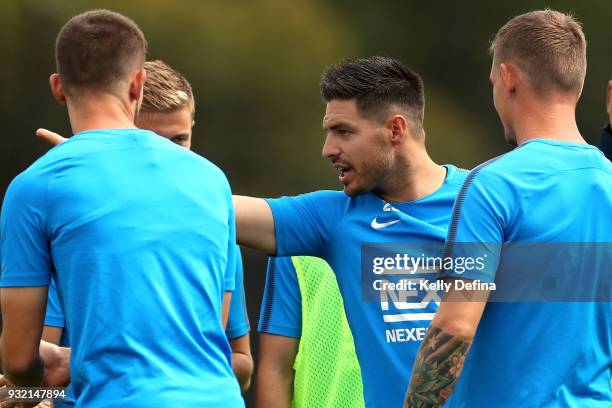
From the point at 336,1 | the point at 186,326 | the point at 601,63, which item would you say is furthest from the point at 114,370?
the point at 601,63

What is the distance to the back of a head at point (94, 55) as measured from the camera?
268 cm

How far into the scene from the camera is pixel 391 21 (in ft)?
18.3

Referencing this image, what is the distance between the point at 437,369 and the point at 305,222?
780mm

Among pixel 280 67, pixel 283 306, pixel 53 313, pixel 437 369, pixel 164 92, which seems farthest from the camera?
pixel 280 67

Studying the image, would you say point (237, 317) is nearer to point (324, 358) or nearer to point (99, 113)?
point (324, 358)

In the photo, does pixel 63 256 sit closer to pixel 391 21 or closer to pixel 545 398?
pixel 545 398

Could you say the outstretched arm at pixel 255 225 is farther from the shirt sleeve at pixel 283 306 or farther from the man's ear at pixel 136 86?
the man's ear at pixel 136 86

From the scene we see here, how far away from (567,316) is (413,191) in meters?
0.81

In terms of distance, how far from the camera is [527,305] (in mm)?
2826

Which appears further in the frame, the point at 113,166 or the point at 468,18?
the point at 468,18

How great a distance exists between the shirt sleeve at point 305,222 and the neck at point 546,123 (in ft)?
2.24

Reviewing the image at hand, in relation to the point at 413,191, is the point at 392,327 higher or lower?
lower

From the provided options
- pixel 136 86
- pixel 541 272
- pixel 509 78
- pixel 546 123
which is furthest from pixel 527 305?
pixel 136 86

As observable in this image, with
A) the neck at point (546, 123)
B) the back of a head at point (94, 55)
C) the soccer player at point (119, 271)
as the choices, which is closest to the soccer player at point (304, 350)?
the neck at point (546, 123)
